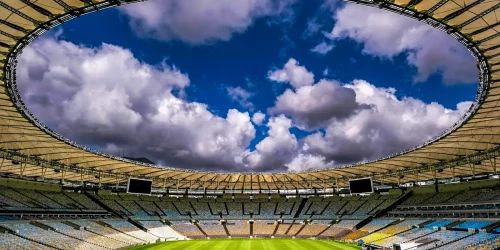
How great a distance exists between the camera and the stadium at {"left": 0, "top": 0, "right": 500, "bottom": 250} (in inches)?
733

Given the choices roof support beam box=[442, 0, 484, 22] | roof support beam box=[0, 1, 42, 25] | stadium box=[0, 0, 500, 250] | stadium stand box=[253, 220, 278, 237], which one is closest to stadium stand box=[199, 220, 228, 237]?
stadium box=[0, 0, 500, 250]

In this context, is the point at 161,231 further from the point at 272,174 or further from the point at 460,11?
the point at 460,11

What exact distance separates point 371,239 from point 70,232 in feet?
126

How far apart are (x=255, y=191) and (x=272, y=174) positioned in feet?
56.8

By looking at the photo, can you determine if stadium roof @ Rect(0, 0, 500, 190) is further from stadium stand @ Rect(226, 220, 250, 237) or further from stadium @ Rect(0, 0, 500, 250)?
stadium stand @ Rect(226, 220, 250, 237)

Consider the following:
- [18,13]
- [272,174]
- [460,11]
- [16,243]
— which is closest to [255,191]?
[272,174]

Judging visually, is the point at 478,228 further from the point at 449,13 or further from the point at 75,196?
the point at 75,196

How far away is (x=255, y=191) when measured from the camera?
235ft

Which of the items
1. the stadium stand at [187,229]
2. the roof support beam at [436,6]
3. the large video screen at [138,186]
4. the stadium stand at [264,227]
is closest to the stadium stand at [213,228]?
the stadium stand at [187,229]

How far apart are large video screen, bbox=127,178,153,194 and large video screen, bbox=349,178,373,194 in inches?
1044

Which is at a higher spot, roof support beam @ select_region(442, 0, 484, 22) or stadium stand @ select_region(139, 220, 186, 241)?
roof support beam @ select_region(442, 0, 484, 22)

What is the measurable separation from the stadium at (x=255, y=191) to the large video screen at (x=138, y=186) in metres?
0.13

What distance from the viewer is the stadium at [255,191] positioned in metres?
18.6

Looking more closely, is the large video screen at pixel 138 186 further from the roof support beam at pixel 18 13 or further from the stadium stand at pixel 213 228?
the roof support beam at pixel 18 13
